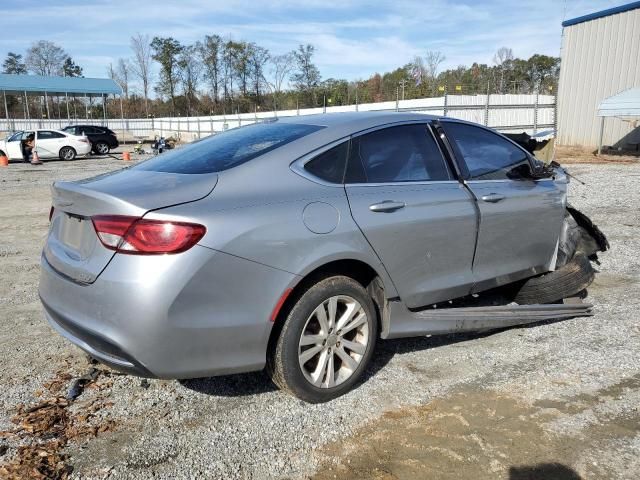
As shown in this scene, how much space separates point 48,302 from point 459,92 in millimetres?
23623

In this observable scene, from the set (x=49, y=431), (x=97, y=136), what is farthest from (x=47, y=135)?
(x=49, y=431)

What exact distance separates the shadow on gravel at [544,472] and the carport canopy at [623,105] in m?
20.0

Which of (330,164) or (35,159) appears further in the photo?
(35,159)

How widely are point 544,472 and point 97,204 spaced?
2.58 meters

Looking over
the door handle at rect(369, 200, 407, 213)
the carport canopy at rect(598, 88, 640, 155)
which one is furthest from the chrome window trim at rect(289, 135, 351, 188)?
the carport canopy at rect(598, 88, 640, 155)

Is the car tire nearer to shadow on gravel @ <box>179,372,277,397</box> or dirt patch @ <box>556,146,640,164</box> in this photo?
shadow on gravel @ <box>179,372,277,397</box>

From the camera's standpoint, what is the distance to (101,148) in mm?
27719

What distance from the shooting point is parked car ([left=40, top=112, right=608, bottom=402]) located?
256 centimetres

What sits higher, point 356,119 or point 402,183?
point 356,119

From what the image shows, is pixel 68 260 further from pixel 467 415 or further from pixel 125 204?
pixel 467 415

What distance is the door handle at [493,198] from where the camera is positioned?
382 centimetres

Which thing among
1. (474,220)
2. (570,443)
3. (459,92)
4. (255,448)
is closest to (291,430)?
(255,448)

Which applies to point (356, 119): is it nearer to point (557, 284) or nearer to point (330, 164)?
point (330, 164)

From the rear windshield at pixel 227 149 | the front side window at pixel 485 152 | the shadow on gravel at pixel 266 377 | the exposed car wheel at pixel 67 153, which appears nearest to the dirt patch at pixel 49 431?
the shadow on gravel at pixel 266 377
